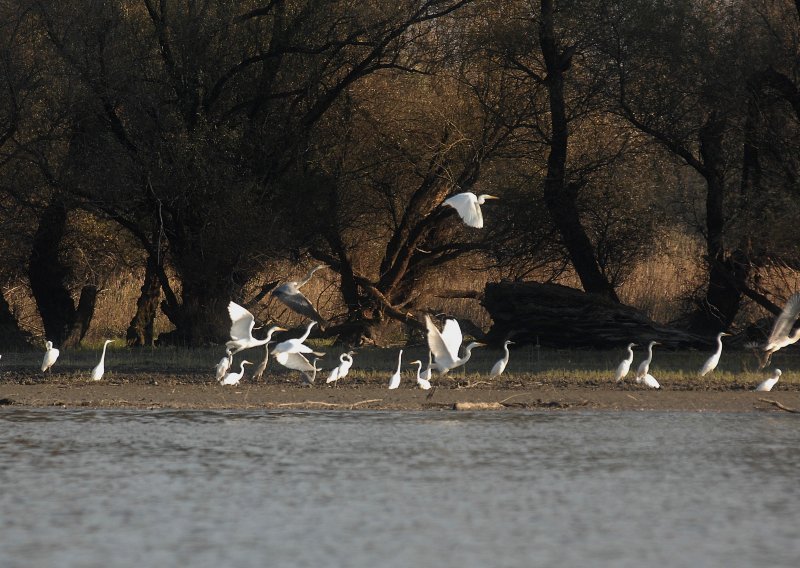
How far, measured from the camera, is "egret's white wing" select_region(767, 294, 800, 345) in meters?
18.8

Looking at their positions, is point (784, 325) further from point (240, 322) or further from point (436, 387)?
point (240, 322)

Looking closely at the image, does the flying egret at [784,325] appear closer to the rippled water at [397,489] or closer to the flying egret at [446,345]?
the rippled water at [397,489]

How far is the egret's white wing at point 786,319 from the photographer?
18.8m

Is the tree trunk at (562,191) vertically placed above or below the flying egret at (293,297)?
above

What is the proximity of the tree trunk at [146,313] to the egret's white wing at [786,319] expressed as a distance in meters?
11.9

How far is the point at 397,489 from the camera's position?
1172 cm

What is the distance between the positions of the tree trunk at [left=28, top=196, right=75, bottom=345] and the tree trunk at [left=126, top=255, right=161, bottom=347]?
1.22m

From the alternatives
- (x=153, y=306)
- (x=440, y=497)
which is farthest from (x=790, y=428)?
(x=153, y=306)

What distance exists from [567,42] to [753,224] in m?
5.67

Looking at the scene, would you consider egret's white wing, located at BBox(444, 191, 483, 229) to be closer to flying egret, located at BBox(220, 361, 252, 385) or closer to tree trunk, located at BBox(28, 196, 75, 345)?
flying egret, located at BBox(220, 361, 252, 385)

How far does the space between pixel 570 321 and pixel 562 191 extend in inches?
115

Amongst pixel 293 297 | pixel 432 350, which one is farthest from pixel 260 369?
pixel 432 350

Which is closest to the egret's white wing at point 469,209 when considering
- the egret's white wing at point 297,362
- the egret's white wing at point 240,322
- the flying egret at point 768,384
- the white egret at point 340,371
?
the white egret at point 340,371

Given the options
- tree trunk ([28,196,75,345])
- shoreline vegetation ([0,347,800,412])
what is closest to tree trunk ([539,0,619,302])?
shoreline vegetation ([0,347,800,412])
